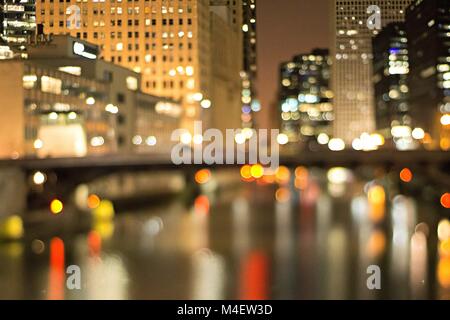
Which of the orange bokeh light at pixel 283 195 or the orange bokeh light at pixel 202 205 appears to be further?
the orange bokeh light at pixel 283 195

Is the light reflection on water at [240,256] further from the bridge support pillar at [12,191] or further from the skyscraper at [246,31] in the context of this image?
the skyscraper at [246,31]

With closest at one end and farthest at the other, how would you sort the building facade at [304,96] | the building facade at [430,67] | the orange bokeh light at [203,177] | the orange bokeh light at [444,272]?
the orange bokeh light at [444,272], the building facade at [430,67], the orange bokeh light at [203,177], the building facade at [304,96]

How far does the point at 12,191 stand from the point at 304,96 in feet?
169

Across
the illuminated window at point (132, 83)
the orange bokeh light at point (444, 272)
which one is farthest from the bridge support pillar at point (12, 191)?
the illuminated window at point (132, 83)

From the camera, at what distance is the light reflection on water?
8.80 m

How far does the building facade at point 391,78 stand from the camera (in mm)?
14188

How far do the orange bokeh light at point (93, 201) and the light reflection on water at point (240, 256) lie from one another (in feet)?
3.25

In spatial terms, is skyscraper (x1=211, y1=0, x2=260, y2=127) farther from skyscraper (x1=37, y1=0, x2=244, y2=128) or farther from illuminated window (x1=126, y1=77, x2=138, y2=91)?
illuminated window (x1=126, y1=77, x2=138, y2=91)

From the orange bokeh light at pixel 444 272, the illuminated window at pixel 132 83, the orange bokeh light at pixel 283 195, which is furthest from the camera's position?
the orange bokeh light at pixel 283 195

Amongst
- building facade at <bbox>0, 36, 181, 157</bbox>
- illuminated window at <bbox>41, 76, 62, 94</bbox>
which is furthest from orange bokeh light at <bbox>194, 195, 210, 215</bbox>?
illuminated window at <bbox>41, 76, 62, 94</bbox>

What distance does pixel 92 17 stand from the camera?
555 inches

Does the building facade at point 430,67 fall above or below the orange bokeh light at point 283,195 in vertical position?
above
